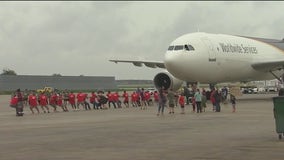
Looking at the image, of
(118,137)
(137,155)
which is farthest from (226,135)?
(137,155)

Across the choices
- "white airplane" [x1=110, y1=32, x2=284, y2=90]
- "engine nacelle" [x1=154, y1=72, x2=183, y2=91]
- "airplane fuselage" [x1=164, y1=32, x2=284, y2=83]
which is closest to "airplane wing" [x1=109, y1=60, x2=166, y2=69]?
"white airplane" [x1=110, y1=32, x2=284, y2=90]

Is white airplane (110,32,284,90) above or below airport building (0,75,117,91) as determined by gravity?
below

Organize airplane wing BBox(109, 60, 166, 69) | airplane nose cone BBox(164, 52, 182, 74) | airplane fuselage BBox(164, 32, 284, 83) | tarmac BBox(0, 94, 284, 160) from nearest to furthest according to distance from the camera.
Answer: tarmac BBox(0, 94, 284, 160)
airplane nose cone BBox(164, 52, 182, 74)
airplane fuselage BBox(164, 32, 284, 83)
airplane wing BBox(109, 60, 166, 69)

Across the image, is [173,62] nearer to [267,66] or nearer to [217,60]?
[217,60]

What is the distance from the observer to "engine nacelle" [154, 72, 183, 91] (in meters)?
35.9

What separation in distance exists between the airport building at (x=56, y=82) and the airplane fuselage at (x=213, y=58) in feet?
171

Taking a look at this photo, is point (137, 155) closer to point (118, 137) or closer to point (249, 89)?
point (118, 137)

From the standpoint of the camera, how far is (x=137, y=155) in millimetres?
10500

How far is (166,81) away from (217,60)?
4.71 metres

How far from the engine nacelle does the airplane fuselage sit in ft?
9.16

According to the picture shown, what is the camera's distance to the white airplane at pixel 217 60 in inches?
1248

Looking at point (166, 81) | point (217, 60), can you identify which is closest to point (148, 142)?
point (217, 60)

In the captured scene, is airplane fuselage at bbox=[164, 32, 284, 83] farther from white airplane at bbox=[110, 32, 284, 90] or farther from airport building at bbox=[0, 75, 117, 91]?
airport building at bbox=[0, 75, 117, 91]

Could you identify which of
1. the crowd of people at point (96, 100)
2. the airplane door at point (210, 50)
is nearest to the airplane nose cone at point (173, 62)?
the crowd of people at point (96, 100)
